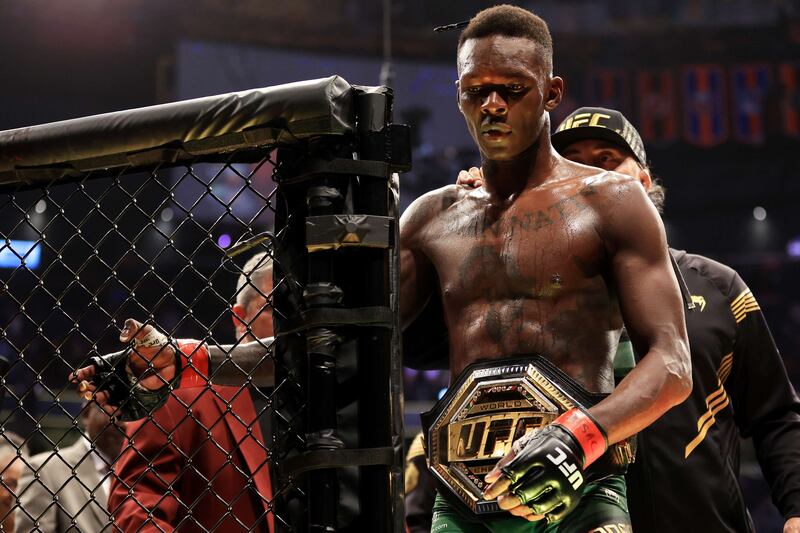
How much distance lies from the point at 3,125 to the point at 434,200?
35.8ft

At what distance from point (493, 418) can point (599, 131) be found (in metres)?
1.07

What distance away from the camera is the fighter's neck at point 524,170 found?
1.62 meters

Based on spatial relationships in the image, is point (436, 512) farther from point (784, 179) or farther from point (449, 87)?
point (784, 179)

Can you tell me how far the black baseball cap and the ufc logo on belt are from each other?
1.19m

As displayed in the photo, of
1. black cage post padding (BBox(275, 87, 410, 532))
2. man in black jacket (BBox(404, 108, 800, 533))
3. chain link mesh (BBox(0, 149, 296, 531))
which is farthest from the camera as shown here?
man in black jacket (BBox(404, 108, 800, 533))

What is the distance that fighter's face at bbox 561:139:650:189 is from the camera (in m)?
2.31

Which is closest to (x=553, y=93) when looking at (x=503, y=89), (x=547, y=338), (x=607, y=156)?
(x=503, y=89)

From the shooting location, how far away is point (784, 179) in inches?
521

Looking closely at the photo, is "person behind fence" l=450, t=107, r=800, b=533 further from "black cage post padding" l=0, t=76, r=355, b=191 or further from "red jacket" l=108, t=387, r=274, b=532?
"black cage post padding" l=0, t=76, r=355, b=191

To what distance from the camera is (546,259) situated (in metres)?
1.52

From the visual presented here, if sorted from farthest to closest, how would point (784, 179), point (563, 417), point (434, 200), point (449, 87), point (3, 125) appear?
point (784, 179) → point (449, 87) → point (3, 125) → point (434, 200) → point (563, 417)

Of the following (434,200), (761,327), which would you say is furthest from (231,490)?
(761,327)

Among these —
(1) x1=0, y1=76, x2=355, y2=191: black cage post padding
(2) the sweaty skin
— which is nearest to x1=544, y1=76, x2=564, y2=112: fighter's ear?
(2) the sweaty skin

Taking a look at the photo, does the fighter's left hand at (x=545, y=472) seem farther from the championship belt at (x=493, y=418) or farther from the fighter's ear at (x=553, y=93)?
the fighter's ear at (x=553, y=93)
